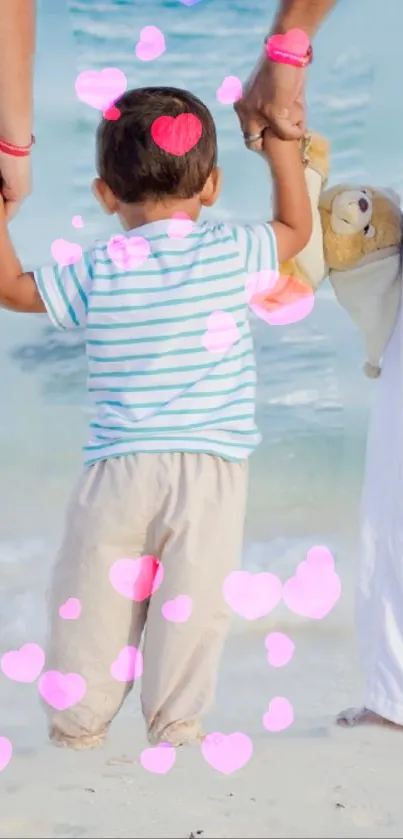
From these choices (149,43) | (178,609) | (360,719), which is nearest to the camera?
(178,609)

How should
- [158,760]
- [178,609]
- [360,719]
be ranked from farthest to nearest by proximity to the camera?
[360,719] < [158,760] < [178,609]

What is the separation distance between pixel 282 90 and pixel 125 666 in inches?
25.4

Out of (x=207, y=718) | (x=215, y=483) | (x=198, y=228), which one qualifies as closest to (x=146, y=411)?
(x=215, y=483)

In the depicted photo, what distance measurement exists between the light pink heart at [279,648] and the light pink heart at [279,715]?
2.1 inches

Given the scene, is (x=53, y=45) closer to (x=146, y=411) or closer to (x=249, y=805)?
(x=146, y=411)

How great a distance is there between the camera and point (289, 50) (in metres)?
1.45

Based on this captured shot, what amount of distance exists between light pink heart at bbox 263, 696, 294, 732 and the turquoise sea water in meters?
0.18

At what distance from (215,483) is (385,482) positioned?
0.82 feet

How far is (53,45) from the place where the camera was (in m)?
1.68

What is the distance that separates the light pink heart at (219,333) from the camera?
4.62 feet

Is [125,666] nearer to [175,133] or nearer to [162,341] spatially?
[162,341]

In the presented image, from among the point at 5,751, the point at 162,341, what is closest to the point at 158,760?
the point at 5,751

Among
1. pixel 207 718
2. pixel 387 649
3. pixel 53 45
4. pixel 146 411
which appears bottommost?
pixel 207 718

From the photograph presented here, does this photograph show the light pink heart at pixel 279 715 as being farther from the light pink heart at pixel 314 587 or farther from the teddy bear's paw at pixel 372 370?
the teddy bear's paw at pixel 372 370
